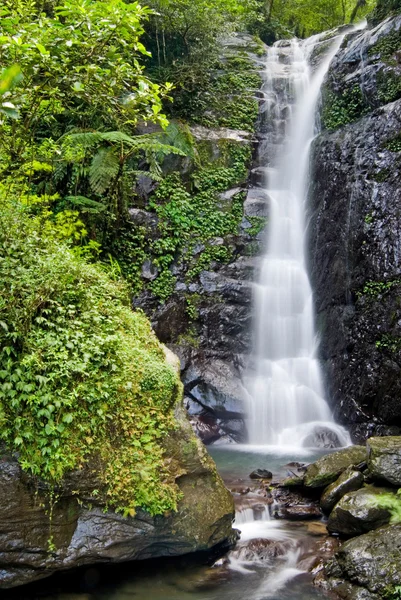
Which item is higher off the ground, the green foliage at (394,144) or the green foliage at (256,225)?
the green foliage at (394,144)

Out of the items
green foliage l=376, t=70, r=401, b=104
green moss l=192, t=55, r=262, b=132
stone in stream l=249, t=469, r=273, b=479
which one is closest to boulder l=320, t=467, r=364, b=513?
stone in stream l=249, t=469, r=273, b=479

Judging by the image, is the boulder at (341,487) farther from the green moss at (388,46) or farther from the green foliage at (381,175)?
the green moss at (388,46)

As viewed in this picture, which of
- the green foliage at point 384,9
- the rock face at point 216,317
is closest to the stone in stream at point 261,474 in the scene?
the rock face at point 216,317

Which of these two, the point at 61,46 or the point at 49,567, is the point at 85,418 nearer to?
the point at 49,567

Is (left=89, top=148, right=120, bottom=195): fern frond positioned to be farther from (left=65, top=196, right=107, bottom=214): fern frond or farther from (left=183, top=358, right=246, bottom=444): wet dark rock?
(left=183, top=358, right=246, bottom=444): wet dark rock

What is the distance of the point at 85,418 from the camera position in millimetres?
4336

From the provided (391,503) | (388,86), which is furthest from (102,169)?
(388,86)

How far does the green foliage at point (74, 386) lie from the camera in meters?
4.08

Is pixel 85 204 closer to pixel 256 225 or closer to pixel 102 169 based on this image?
pixel 102 169

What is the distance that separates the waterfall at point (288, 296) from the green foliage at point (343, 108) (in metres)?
0.66

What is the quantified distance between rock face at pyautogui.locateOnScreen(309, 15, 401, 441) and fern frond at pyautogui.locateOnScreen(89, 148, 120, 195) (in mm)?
5246

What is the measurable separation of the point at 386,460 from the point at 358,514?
727 millimetres

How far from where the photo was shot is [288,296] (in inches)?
444

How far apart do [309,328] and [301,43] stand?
41.9 feet
